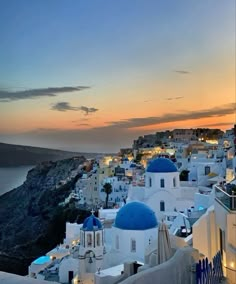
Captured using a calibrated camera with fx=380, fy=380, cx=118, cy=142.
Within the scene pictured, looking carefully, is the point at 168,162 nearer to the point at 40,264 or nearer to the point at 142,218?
the point at 142,218

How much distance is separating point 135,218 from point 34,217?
105 ft

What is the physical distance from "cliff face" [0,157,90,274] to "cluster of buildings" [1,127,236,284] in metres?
5.69

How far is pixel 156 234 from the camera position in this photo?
456 inches

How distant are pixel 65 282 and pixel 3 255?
61.7 feet

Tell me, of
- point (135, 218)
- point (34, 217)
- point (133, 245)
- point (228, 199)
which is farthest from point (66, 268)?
→ point (34, 217)

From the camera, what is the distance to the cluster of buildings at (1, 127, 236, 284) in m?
5.19

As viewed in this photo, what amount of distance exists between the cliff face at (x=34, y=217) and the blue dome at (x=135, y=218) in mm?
14588

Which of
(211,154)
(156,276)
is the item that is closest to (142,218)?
(156,276)

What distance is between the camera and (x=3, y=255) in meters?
29.3

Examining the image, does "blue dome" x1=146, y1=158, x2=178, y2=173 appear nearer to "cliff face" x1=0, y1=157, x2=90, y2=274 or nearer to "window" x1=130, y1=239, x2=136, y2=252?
"window" x1=130, y1=239, x2=136, y2=252

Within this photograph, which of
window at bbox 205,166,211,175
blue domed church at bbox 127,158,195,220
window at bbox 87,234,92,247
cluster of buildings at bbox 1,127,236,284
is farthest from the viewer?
window at bbox 205,166,211,175

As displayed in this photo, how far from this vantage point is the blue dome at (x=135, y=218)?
1173 cm

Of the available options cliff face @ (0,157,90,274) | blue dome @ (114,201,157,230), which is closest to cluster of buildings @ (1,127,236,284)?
blue dome @ (114,201,157,230)

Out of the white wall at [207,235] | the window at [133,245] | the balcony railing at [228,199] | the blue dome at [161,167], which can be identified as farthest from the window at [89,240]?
the balcony railing at [228,199]
